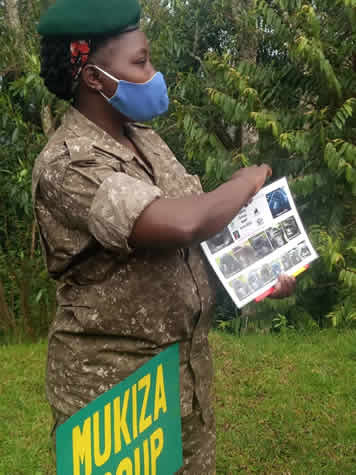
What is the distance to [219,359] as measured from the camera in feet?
12.8

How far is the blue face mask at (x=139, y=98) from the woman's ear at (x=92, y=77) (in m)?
0.01

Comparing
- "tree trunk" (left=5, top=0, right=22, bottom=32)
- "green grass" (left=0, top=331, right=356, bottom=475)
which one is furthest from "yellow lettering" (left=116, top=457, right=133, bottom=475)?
"tree trunk" (left=5, top=0, right=22, bottom=32)

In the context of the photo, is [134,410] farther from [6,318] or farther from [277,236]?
[6,318]

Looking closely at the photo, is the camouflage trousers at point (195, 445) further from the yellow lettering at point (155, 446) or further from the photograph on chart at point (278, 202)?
the photograph on chart at point (278, 202)

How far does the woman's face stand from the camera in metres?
1.28

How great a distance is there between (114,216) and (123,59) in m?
0.43

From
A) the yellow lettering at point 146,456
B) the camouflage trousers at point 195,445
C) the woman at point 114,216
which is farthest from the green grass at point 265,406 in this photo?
the yellow lettering at point 146,456

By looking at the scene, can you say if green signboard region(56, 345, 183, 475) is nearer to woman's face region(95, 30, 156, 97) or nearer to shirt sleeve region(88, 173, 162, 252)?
shirt sleeve region(88, 173, 162, 252)

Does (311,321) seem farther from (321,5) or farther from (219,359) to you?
(321,5)

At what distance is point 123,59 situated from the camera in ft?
4.23

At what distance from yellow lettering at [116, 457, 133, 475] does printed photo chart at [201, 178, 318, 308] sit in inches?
17.3

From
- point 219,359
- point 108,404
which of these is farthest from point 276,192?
point 219,359

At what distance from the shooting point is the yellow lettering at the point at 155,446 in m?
1.23

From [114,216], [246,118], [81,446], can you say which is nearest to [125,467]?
[81,446]
